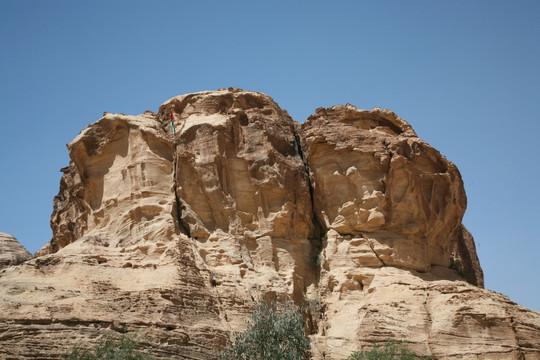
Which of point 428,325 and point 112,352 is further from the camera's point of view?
point 428,325

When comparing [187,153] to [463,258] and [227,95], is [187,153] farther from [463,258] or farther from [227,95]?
[463,258]

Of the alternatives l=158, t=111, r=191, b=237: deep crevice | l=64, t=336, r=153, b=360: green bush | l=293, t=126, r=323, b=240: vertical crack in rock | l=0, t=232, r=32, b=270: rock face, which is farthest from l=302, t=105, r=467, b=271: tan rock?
l=0, t=232, r=32, b=270: rock face

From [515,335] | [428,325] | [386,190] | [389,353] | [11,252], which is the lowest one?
[389,353]

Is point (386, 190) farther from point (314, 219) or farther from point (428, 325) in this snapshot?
point (428, 325)

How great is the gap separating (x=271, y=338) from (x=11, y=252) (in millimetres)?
12635

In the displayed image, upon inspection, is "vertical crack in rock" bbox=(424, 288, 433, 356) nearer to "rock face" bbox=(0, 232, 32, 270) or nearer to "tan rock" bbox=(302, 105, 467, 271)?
"tan rock" bbox=(302, 105, 467, 271)

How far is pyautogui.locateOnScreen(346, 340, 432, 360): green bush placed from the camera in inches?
1196

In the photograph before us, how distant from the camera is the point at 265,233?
35781 millimetres

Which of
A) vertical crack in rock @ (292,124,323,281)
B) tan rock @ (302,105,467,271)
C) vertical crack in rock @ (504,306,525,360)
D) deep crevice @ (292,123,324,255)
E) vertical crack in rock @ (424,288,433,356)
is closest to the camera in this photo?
vertical crack in rock @ (504,306,525,360)

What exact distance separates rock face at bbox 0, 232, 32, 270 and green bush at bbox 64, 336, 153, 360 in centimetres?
1026

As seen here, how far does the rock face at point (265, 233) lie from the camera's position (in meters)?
31.1

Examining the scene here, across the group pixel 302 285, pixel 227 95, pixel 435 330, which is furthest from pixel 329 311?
pixel 227 95

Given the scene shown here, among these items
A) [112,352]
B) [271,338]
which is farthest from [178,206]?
[112,352]

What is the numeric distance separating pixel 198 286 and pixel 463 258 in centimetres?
1452
